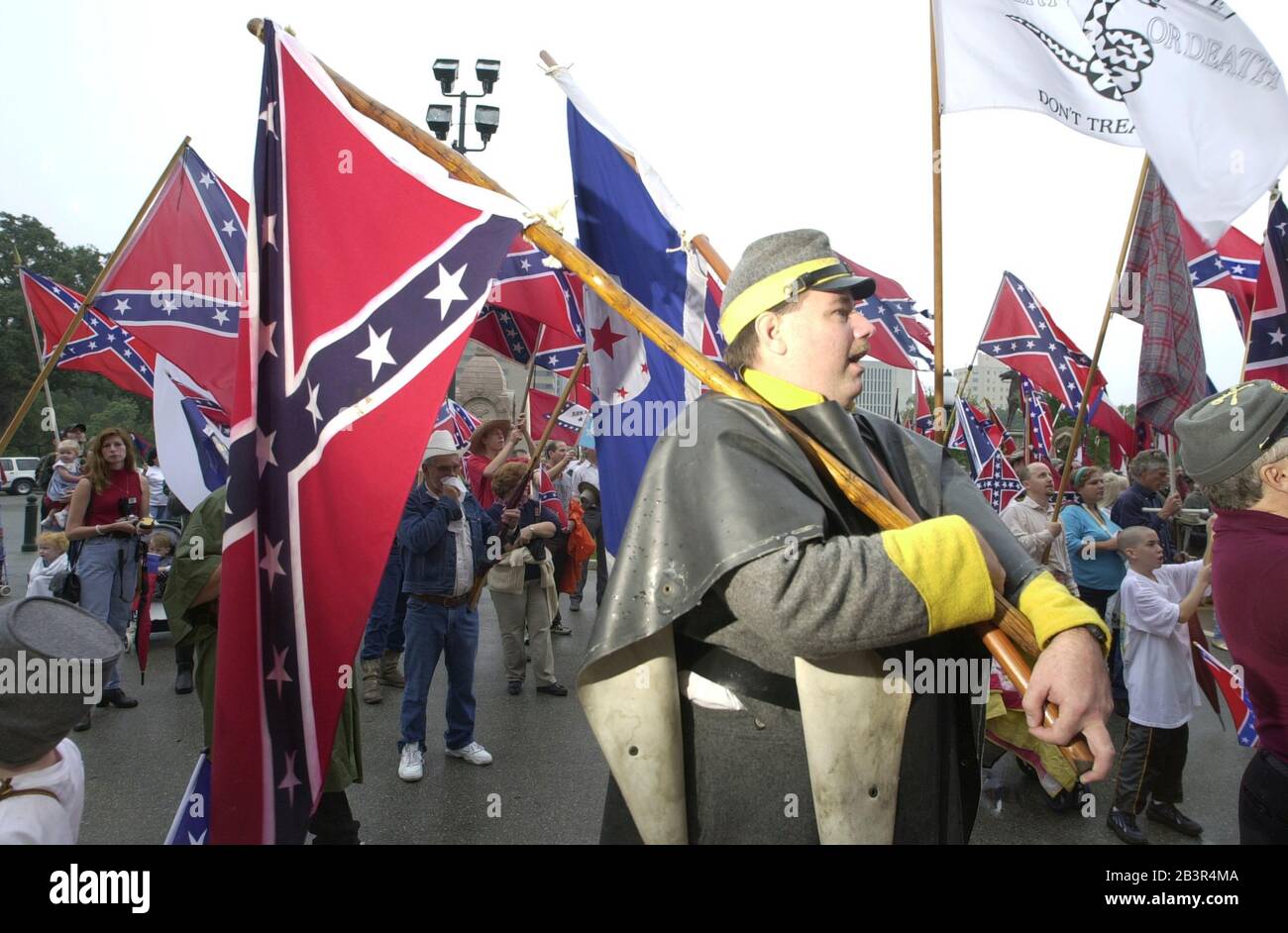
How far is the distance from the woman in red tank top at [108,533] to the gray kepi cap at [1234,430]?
6.77 m

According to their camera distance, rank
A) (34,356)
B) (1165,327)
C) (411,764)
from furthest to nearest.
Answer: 1. (34,356)
2. (411,764)
3. (1165,327)

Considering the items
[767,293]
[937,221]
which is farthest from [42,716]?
[937,221]

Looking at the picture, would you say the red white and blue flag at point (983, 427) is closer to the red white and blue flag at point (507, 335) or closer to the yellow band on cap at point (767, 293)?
the red white and blue flag at point (507, 335)

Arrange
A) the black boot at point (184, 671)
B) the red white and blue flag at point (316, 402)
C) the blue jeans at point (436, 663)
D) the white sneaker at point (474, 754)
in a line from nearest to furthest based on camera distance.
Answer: the red white and blue flag at point (316, 402)
the blue jeans at point (436, 663)
the white sneaker at point (474, 754)
the black boot at point (184, 671)

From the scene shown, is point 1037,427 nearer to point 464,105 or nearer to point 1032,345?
point 1032,345

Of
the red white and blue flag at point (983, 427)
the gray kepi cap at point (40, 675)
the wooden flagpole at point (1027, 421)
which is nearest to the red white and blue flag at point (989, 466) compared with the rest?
the red white and blue flag at point (983, 427)

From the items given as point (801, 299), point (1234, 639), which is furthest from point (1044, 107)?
point (801, 299)

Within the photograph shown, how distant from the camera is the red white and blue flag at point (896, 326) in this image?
9227 mm

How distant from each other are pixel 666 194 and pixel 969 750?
9.56 ft

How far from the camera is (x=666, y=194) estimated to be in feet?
13.0

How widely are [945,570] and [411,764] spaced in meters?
4.47

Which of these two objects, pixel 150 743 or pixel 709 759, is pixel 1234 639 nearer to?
pixel 709 759

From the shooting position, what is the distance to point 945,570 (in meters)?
1.42

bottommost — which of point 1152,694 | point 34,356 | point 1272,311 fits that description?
point 1152,694
